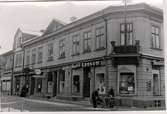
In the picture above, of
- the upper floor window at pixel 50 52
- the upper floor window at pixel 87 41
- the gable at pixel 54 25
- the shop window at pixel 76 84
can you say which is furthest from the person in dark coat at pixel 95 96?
the gable at pixel 54 25

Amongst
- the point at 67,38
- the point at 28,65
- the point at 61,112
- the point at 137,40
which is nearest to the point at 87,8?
the point at 67,38

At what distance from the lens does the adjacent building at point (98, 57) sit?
1.86m

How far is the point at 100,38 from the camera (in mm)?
1956

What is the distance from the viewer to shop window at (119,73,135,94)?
1857 mm

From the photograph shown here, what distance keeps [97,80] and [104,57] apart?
0.21 m

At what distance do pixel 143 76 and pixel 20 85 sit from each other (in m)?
1.10

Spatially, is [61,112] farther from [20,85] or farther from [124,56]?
[124,56]

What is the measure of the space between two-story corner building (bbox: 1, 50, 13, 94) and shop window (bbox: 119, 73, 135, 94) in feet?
3.27

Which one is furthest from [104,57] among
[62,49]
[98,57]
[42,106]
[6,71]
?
[6,71]

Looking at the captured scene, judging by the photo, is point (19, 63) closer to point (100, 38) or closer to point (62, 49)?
point (62, 49)

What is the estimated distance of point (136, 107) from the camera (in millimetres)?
1807

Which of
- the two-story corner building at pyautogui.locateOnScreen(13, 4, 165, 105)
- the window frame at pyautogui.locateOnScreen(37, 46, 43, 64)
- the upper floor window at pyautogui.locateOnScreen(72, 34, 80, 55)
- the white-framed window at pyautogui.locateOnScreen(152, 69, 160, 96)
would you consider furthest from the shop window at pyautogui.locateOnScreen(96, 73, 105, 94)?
the window frame at pyautogui.locateOnScreen(37, 46, 43, 64)

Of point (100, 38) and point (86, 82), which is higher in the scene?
point (100, 38)

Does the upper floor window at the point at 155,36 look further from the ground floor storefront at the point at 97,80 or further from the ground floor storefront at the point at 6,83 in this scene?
the ground floor storefront at the point at 6,83
